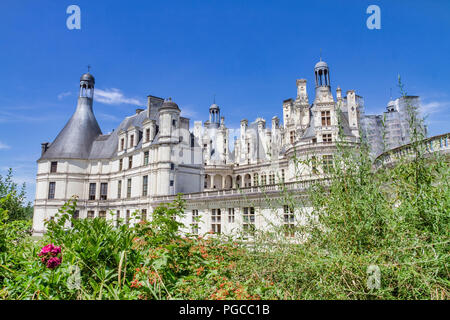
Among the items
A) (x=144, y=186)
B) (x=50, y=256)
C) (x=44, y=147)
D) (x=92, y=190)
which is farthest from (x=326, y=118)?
(x=44, y=147)

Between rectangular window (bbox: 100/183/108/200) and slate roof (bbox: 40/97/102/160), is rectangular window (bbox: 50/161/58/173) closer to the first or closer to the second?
slate roof (bbox: 40/97/102/160)

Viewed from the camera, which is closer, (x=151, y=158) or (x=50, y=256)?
(x=50, y=256)

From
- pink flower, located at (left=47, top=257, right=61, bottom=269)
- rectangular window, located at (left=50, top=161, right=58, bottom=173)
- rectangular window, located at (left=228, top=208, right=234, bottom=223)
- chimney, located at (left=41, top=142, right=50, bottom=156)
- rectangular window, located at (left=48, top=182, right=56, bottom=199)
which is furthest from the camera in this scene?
chimney, located at (left=41, top=142, right=50, bottom=156)

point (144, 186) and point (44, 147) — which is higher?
point (44, 147)

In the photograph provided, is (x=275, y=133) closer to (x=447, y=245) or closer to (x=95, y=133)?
(x=95, y=133)

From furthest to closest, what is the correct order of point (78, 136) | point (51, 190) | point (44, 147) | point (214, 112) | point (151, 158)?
point (214, 112) < point (44, 147) < point (78, 136) < point (51, 190) < point (151, 158)

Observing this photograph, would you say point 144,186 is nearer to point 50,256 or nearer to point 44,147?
point 44,147

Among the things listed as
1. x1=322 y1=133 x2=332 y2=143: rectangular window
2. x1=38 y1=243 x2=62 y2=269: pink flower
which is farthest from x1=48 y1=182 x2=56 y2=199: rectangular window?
x1=38 y1=243 x2=62 y2=269: pink flower

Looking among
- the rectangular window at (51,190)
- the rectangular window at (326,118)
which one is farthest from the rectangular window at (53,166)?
the rectangular window at (326,118)

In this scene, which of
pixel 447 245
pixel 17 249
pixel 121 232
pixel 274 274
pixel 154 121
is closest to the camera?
pixel 447 245

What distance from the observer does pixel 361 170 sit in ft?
10.6

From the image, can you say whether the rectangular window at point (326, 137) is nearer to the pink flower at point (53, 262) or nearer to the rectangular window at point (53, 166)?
the pink flower at point (53, 262)
